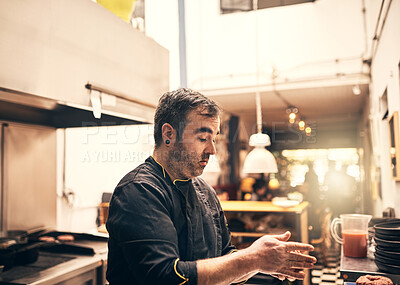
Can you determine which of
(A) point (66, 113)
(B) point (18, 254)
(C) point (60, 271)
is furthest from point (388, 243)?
(A) point (66, 113)

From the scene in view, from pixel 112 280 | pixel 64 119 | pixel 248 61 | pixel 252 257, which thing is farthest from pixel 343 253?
pixel 248 61

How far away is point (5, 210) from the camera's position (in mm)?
2549

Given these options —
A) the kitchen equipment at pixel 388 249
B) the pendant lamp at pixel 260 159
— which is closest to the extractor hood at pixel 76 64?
the kitchen equipment at pixel 388 249

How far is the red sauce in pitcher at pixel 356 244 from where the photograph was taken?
2141 millimetres

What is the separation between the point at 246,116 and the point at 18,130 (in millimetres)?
7603

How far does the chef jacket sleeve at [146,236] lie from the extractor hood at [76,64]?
780mm

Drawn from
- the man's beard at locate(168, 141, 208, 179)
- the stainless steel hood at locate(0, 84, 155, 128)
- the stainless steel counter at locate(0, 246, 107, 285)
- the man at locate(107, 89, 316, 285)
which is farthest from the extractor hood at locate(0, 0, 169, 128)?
the stainless steel counter at locate(0, 246, 107, 285)

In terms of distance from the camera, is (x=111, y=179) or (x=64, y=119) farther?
(x=111, y=179)

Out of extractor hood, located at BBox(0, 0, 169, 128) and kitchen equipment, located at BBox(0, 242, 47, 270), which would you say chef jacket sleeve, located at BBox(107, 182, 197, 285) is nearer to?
extractor hood, located at BBox(0, 0, 169, 128)

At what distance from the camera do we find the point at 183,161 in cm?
140

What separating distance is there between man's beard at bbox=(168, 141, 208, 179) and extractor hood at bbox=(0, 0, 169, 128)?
739mm

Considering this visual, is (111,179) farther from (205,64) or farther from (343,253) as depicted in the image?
(343,253)

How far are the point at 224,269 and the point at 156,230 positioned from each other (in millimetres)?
249

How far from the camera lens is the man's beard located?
1.40m
